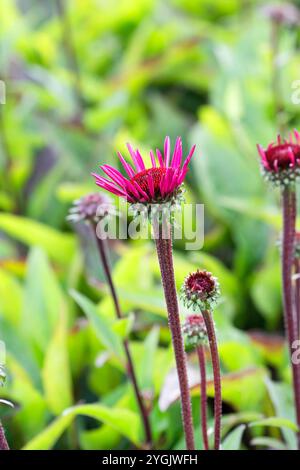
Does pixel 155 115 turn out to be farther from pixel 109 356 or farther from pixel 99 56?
pixel 109 356

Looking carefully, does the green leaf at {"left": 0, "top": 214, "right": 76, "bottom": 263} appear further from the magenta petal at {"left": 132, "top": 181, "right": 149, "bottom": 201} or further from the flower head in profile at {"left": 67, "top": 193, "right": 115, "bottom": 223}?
the magenta petal at {"left": 132, "top": 181, "right": 149, "bottom": 201}

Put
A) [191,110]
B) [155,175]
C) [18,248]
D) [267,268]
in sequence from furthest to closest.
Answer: [191,110] → [18,248] → [267,268] → [155,175]

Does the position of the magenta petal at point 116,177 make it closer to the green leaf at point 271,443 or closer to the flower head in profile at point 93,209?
the flower head in profile at point 93,209

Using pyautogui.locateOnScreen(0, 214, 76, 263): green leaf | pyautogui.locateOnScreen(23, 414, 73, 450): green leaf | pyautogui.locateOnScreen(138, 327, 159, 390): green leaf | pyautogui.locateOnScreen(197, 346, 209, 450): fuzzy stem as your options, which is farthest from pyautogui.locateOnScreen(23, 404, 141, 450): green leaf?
pyautogui.locateOnScreen(0, 214, 76, 263): green leaf

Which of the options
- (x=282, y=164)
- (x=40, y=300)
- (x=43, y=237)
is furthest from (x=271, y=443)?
(x=43, y=237)

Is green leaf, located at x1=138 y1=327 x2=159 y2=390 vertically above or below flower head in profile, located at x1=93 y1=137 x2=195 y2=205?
below
